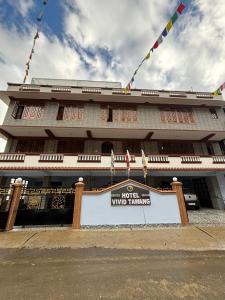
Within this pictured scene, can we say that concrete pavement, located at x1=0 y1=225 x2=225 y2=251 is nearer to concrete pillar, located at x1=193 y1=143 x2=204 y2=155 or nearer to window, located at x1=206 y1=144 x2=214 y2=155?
concrete pillar, located at x1=193 y1=143 x2=204 y2=155

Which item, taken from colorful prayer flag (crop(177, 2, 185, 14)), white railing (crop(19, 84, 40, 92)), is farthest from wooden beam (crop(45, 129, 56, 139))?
colorful prayer flag (crop(177, 2, 185, 14))

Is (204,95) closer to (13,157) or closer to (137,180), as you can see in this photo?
(137,180)

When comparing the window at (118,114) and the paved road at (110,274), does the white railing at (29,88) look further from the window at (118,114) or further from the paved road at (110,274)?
the paved road at (110,274)

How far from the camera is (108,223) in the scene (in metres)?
7.91

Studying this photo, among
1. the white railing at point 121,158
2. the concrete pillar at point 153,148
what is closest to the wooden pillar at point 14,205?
the white railing at point 121,158

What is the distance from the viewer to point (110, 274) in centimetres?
370

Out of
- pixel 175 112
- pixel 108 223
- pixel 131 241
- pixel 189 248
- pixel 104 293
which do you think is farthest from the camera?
pixel 175 112

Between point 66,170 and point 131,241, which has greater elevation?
point 66,170

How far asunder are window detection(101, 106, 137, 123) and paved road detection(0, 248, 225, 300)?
11873 millimetres

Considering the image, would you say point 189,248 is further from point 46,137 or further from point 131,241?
point 46,137

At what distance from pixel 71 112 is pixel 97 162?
6.17 m

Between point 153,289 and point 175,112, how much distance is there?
52.0 feet

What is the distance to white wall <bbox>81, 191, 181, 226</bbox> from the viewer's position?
26.0 feet

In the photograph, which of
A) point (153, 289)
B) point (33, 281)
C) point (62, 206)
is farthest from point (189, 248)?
point (62, 206)
